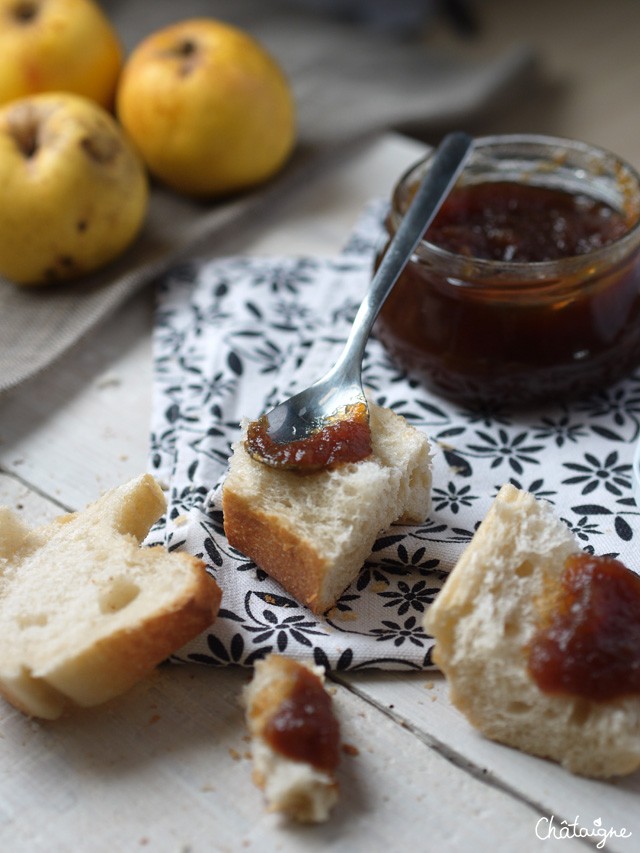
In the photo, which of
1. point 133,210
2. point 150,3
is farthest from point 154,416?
point 150,3

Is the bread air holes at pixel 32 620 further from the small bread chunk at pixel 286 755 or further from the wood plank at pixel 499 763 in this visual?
the wood plank at pixel 499 763

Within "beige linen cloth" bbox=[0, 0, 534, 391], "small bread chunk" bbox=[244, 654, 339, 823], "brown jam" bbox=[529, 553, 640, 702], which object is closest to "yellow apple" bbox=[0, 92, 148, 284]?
"beige linen cloth" bbox=[0, 0, 534, 391]

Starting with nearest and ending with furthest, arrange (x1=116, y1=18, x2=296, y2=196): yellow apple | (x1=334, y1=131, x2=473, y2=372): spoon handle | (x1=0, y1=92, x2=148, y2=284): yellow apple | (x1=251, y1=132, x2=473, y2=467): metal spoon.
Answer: (x1=251, y1=132, x2=473, y2=467): metal spoon, (x1=334, y1=131, x2=473, y2=372): spoon handle, (x1=0, y1=92, x2=148, y2=284): yellow apple, (x1=116, y1=18, x2=296, y2=196): yellow apple

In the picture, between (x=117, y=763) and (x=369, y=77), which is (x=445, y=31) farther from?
(x=117, y=763)

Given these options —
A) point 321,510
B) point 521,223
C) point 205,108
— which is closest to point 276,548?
point 321,510

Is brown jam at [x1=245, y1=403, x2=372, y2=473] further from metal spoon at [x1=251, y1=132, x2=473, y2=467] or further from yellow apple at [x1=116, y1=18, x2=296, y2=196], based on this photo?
yellow apple at [x1=116, y1=18, x2=296, y2=196]

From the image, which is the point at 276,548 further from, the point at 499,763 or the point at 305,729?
the point at 499,763

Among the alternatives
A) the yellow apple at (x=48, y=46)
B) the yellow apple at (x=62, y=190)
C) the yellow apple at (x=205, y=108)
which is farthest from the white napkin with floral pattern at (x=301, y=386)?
the yellow apple at (x=48, y=46)
